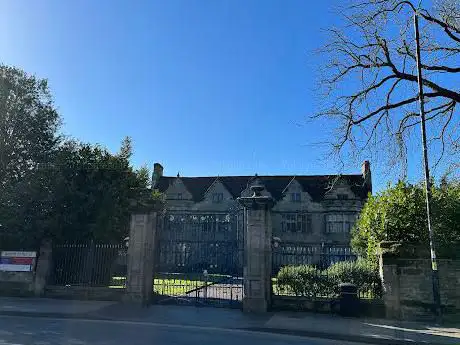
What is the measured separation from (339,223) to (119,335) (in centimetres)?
3636

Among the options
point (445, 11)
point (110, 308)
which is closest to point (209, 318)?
point (110, 308)

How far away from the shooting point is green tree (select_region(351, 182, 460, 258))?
1323 centimetres

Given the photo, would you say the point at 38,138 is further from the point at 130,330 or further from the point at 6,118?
the point at 130,330

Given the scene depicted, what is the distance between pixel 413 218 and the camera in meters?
13.7

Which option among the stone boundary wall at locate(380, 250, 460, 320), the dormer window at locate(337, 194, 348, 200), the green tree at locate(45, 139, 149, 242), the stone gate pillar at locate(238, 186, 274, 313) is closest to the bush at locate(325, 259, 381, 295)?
the stone boundary wall at locate(380, 250, 460, 320)

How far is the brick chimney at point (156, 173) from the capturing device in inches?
1927

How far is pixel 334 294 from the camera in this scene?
13.3 meters

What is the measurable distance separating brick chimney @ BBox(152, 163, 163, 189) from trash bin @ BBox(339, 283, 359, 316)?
38128 millimetres

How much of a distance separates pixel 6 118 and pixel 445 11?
67.8 feet

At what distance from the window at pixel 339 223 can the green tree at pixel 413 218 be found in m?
28.2

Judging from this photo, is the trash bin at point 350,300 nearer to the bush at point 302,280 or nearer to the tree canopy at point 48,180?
the bush at point 302,280

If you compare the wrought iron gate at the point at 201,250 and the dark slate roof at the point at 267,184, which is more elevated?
the dark slate roof at the point at 267,184

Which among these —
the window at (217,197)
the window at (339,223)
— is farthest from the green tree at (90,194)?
the window at (339,223)

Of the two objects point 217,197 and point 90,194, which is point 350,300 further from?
point 217,197
